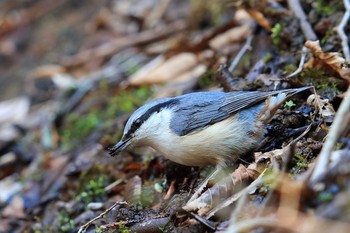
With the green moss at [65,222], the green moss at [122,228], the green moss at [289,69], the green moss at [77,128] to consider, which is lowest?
the green moss at [65,222]

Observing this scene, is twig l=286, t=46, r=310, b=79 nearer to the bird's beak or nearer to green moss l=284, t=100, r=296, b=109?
green moss l=284, t=100, r=296, b=109

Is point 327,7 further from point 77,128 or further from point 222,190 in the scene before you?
point 77,128

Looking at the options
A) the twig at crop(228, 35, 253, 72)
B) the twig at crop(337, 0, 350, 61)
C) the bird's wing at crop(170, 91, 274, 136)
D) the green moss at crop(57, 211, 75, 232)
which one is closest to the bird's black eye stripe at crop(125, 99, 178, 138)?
the bird's wing at crop(170, 91, 274, 136)

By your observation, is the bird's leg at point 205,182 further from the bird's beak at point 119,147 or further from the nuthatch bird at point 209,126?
the bird's beak at point 119,147

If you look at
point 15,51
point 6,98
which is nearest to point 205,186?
point 6,98

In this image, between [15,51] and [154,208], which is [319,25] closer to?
[154,208]

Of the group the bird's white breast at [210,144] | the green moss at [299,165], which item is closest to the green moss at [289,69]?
the bird's white breast at [210,144]

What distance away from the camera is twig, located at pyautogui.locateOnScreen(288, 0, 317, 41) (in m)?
4.87

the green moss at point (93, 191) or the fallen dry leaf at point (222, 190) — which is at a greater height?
the fallen dry leaf at point (222, 190)

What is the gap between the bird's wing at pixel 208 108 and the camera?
3916mm

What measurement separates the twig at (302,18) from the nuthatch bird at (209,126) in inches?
47.2

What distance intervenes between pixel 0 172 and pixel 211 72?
287 cm

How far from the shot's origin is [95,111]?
22.0 feet

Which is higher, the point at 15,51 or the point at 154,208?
the point at 15,51
